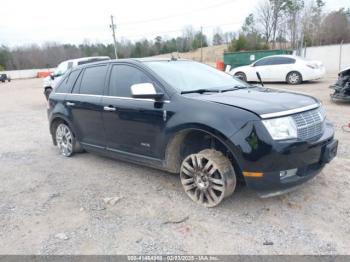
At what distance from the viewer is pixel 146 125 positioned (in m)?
3.74

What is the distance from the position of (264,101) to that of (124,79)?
1.96 metres

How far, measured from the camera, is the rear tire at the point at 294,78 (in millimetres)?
13680

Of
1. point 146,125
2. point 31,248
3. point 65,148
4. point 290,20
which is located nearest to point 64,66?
point 65,148

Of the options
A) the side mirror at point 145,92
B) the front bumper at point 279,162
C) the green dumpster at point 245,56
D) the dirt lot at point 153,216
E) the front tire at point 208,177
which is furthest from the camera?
the green dumpster at point 245,56

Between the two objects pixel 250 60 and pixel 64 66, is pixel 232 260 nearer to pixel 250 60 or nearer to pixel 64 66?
pixel 64 66

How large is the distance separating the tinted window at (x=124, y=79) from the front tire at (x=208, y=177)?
119 centimetres

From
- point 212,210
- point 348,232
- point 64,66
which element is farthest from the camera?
point 64,66

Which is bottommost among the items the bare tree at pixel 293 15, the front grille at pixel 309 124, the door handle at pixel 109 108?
the front grille at pixel 309 124

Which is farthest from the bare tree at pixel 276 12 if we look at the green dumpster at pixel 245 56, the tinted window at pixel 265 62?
the tinted window at pixel 265 62

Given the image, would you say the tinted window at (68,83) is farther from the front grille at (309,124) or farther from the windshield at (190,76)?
the front grille at (309,124)

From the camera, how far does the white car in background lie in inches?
532

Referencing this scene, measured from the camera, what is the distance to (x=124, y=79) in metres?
4.18

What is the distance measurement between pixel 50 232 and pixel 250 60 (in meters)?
18.3

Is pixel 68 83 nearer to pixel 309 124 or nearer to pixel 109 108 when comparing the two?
pixel 109 108
